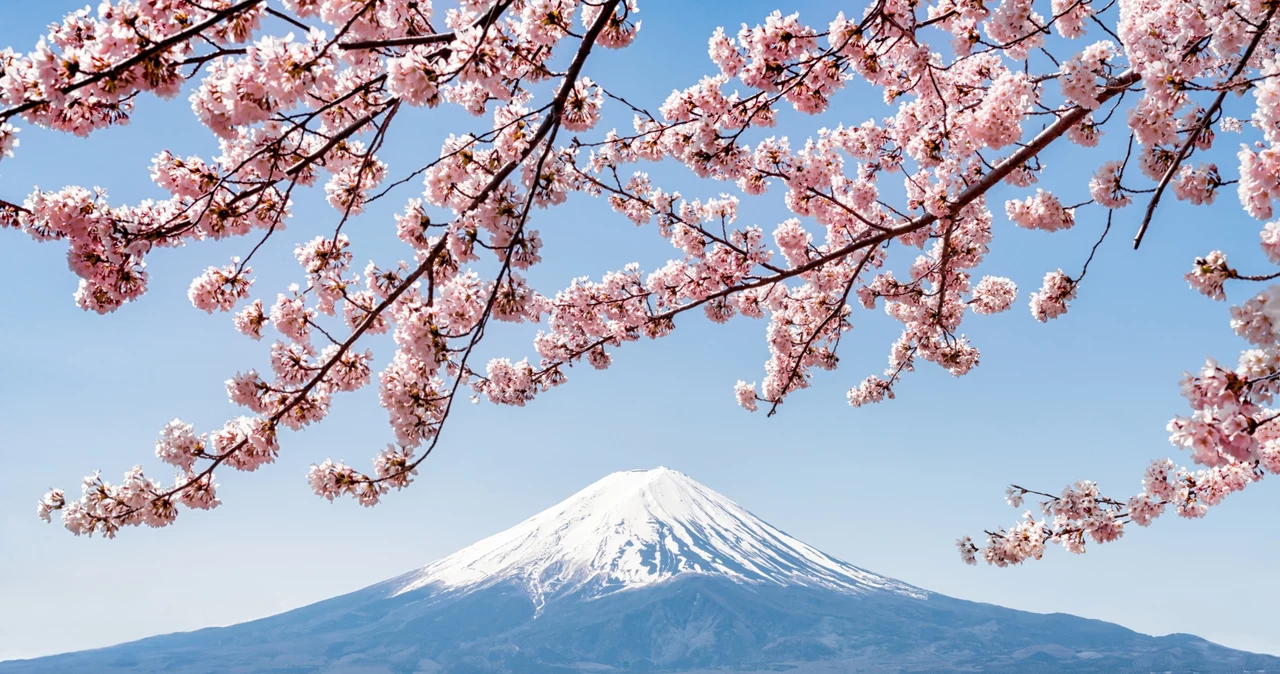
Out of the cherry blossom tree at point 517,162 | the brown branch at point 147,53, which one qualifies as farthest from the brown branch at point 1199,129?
the brown branch at point 147,53

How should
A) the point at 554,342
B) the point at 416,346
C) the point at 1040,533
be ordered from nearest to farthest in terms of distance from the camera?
the point at 416,346 < the point at 1040,533 < the point at 554,342

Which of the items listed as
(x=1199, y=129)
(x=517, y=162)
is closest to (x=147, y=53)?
(x=517, y=162)

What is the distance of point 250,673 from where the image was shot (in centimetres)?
17962

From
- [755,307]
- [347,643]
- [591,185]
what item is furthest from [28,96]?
[347,643]

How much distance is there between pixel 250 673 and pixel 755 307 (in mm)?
206581

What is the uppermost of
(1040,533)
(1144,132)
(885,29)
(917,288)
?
(885,29)

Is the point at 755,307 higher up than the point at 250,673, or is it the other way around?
the point at 755,307

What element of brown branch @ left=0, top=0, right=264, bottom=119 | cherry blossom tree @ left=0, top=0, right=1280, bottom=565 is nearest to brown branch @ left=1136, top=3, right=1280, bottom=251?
cherry blossom tree @ left=0, top=0, right=1280, bottom=565

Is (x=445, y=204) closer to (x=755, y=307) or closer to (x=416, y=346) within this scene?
(x=416, y=346)

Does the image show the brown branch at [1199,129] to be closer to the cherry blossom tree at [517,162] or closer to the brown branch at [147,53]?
the cherry blossom tree at [517,162]

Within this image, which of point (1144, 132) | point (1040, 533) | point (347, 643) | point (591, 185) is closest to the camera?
point (1144, 132)

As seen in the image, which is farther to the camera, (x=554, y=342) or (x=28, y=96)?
(x=554, y=342)

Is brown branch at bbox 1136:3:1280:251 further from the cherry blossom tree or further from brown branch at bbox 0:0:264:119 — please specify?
brown branch at bbox 0:0:264:119

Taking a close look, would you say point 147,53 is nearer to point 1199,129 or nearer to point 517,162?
point 517,162
